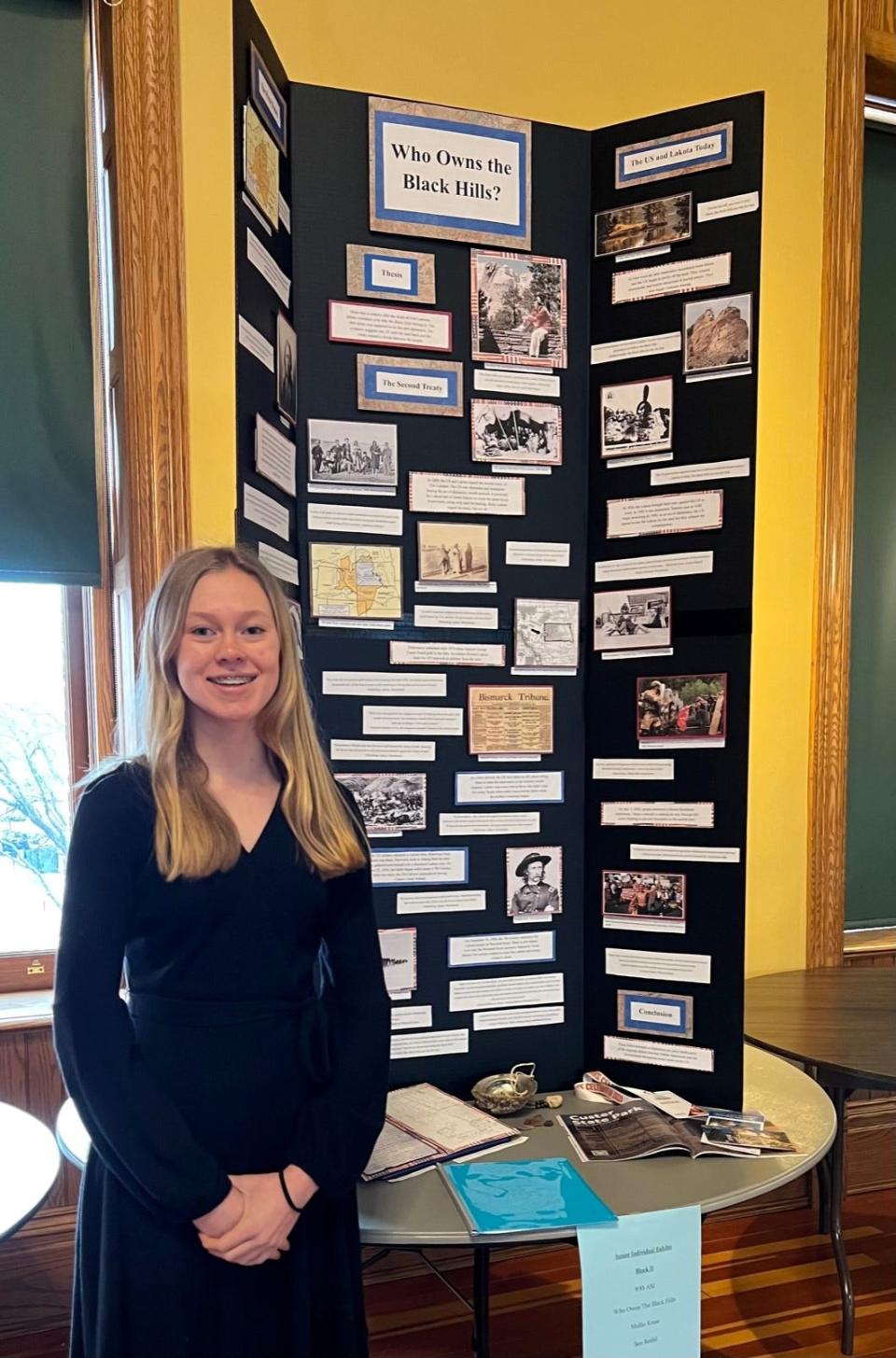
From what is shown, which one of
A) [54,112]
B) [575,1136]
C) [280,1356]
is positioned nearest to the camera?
[280,1356]

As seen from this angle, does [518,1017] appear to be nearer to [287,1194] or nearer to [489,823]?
[489,823]

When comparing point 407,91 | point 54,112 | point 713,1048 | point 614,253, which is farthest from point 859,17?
point 713,1048

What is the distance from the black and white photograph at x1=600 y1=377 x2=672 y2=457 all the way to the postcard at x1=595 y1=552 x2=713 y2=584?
19 centimetres

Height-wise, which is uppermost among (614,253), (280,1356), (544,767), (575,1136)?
(614,253)

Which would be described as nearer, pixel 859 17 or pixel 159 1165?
pixel 159 1165

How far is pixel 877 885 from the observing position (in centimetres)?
277

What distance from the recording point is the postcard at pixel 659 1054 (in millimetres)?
1584

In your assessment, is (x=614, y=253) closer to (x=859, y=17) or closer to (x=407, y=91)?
(x=407, y=91)

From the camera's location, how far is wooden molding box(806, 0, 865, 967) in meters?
2.48

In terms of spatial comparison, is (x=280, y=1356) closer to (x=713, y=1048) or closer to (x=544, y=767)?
(x=713, y=1048)

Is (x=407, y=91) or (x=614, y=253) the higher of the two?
(x=407, y=91)

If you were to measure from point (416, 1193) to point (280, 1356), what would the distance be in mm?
248

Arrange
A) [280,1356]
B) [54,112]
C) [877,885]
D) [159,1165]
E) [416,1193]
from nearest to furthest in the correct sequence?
1. [159,1165]
2. [280,1356]
3. [416,1193]
4. [54,112]
5. [877,885]

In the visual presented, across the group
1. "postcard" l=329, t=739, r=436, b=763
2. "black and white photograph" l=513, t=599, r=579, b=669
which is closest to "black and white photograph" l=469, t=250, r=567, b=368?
"black and white photograph" l=513, t=599, r=579, b=669
